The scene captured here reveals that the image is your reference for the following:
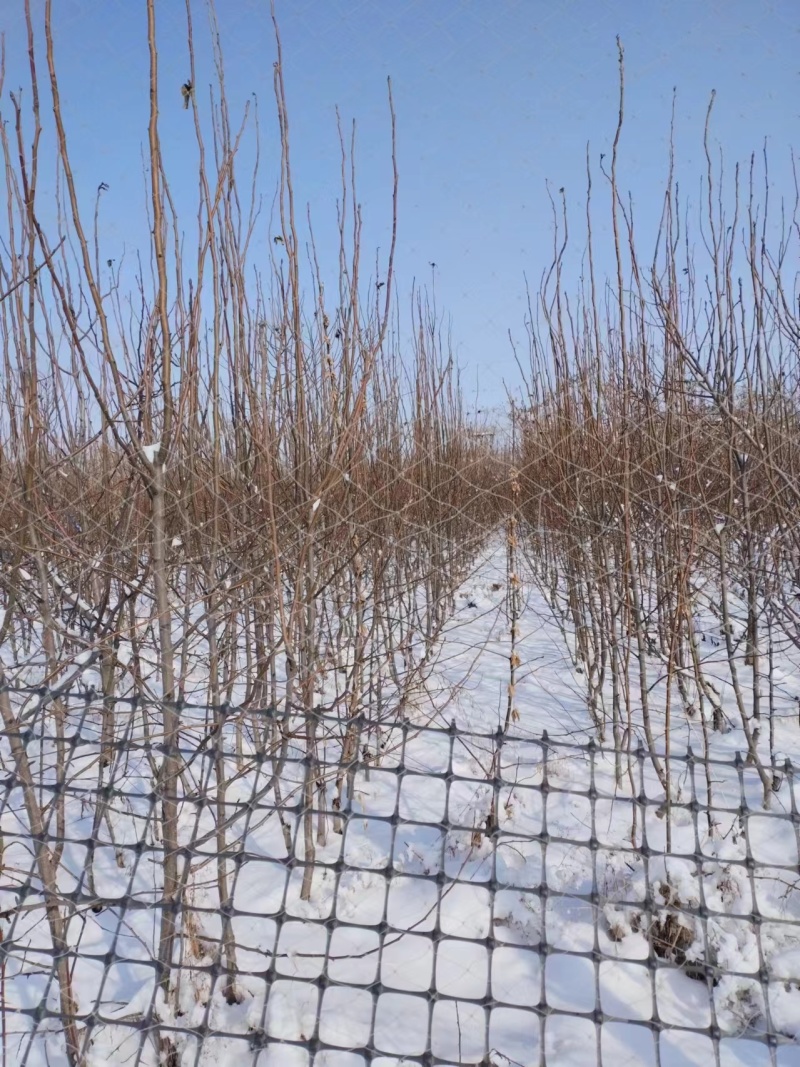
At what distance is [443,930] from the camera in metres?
2.04

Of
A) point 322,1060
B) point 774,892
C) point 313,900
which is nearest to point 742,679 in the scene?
point 774,892

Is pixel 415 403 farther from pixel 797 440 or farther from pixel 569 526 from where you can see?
pixel 797 440

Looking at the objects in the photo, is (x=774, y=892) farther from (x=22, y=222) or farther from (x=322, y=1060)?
(x=22, y=222)

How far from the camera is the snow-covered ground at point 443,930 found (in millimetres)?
1065

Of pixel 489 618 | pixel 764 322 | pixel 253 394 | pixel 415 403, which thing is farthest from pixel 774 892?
pixel 489 618

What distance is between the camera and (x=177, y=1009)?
64.5 inches

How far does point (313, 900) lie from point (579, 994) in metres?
0.92

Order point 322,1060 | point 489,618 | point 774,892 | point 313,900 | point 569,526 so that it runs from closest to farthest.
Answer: point 322,1060
point 774,892
point 313,900
point 569,526
point 489,618

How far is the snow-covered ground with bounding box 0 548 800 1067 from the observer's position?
1.07 m

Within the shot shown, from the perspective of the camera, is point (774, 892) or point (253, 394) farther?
point (774, 892)

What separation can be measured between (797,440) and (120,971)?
111 inches

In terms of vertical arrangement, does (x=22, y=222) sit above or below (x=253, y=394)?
above

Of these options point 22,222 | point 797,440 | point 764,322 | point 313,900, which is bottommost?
point 313,900

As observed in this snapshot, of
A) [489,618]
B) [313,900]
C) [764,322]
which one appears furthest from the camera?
[489,618]
